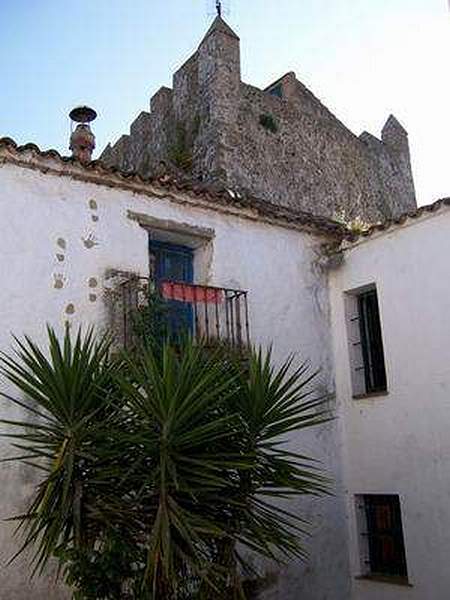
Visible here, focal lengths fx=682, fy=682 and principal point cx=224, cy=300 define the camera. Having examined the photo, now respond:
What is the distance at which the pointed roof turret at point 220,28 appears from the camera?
14.9 metres

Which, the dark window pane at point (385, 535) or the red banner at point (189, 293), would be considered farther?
the dark window pane at point (385, 535)

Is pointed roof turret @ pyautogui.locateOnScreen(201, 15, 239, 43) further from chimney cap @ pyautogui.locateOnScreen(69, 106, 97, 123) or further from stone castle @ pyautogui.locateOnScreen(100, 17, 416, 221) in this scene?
chimney cap @ pyautogui.locateOnScreen(69, 106, 97, 123)

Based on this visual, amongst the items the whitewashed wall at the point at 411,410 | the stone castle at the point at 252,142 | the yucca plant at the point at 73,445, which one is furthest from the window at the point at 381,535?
the stone castle at the point at 252,142

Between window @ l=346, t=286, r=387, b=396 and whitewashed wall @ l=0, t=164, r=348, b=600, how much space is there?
35 centimetres

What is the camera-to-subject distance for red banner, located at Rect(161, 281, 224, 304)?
7.71 meters

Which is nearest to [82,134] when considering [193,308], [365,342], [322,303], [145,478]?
[193,308]

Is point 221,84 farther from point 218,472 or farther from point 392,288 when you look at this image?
point 218,472

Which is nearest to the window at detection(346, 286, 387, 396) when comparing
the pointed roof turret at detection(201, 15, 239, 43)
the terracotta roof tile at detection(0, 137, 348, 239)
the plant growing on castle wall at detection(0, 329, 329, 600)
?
the terracotta roof tile at detection(0, 137, 348, 239)

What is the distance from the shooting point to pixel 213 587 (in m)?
5.14

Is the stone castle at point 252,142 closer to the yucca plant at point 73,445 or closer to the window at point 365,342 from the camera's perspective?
the window at point 365,342

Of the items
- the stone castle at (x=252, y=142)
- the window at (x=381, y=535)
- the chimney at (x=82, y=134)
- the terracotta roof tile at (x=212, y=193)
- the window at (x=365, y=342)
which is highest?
the stone castle at (x=252, y=142)

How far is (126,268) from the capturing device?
7672mm

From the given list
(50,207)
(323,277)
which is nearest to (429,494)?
(323,277)

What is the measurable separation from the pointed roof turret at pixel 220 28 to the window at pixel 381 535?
10.5 meters
